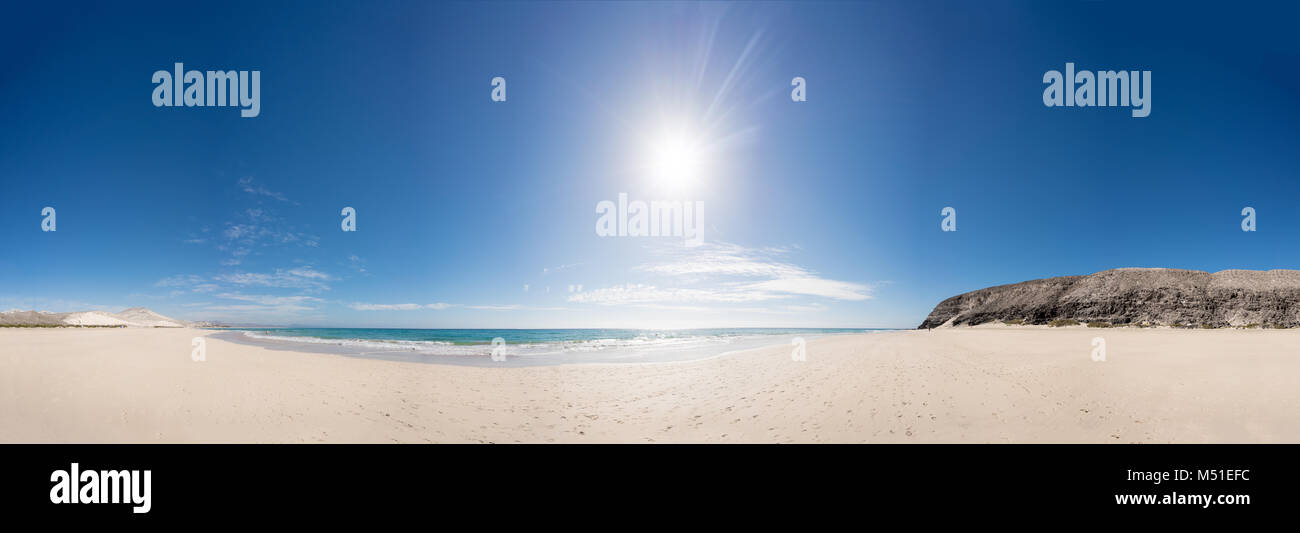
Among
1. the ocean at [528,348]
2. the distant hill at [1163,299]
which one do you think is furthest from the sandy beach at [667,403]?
the distant hill at [1163,299]

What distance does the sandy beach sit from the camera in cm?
725

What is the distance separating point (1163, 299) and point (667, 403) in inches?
4020

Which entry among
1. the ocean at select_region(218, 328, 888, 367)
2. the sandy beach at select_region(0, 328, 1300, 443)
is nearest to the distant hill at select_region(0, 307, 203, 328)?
the ocean at select_region(218, 328, 888, 367)

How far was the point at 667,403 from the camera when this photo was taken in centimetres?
983

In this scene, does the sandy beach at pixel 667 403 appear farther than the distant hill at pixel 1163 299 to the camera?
No

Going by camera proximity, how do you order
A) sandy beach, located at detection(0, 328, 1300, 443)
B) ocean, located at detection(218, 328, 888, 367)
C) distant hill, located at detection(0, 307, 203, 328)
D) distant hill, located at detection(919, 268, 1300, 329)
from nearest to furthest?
1. sandy beach, located at detection(0, 328, 1300, 443)
2. ocean, located at detection(218, 328, 888, 367)
3. distant hill, located at detection(919, 268, 1300, 329)
4. distant hill, located at detection(0, 307, 203, 328)

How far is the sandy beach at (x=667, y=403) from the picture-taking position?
285 inches

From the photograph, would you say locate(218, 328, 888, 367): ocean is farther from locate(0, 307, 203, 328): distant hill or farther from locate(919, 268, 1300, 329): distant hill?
locate(0, 307, 203, 328): distant hill

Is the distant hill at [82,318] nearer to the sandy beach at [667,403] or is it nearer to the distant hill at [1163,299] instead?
the sandy beach at [667,403]

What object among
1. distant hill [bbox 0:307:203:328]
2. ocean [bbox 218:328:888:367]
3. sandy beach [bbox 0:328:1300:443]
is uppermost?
sandy beach [bbox 0:328:1300:443]

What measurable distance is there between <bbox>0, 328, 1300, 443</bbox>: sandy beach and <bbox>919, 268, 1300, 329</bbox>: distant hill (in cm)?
8123

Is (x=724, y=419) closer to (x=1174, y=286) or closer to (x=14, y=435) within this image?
(x=14, y=435)

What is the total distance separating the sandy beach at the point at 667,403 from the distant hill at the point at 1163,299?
81231mm
